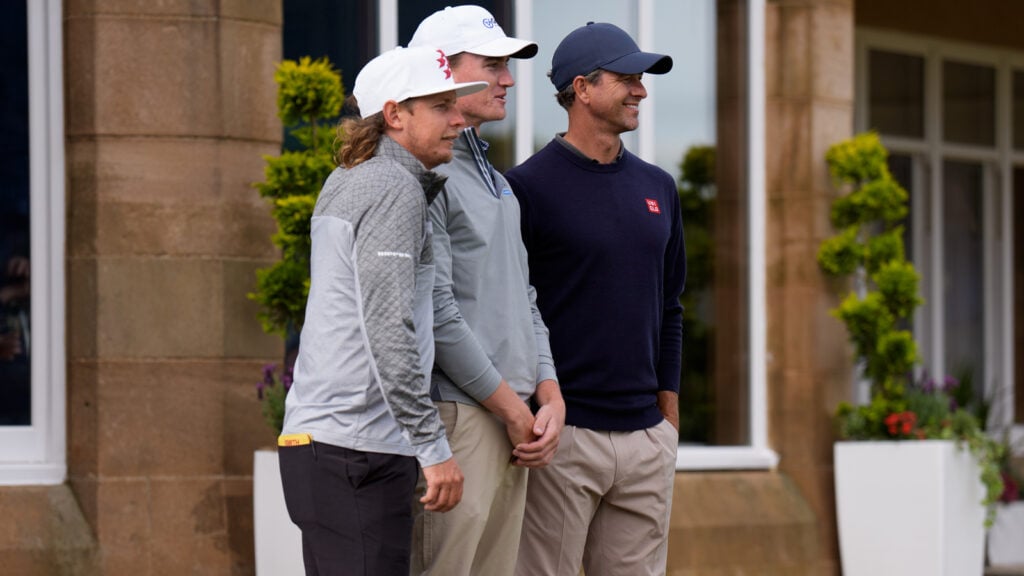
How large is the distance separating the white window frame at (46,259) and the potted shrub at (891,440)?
362 cm

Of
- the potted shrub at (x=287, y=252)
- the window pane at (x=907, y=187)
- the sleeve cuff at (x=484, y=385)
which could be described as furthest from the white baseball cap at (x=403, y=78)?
the window pane at (x=907, y=187)

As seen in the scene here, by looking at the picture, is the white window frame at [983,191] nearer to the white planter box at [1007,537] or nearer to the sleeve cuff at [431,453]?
the white planter box at [1007,537]

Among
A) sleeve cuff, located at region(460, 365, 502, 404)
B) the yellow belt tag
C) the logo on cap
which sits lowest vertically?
the yellow belt tag

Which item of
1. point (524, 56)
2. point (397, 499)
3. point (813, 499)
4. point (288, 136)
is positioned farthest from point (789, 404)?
point (397, 499)

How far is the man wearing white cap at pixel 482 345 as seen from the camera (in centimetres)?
380

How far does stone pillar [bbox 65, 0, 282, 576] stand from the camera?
6.52 metres

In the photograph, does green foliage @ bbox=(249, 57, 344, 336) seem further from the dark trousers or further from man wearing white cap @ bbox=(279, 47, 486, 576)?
the dark trousers

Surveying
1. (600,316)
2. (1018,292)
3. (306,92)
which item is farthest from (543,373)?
(1018,292)

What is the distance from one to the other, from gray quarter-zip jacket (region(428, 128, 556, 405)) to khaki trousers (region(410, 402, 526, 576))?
0.07 meters

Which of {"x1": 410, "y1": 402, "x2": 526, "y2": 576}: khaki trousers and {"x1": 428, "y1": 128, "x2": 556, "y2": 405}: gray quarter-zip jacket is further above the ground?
{"x1": 428, "y1": 128, "x2": 556, "y2": 405}: gray quarter-zip jacket

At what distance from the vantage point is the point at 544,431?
3.98 metres

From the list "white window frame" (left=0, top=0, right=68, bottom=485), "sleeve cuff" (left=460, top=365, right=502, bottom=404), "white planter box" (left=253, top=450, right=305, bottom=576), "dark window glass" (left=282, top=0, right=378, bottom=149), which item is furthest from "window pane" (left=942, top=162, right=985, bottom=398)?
"sleeve cuff" (left=460, top=365, right=502, bottom=404)

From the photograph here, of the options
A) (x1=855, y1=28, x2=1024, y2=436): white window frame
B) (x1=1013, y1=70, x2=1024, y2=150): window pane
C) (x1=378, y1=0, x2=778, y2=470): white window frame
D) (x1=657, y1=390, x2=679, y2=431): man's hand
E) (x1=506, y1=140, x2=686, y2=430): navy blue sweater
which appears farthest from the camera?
(x1=1013, y1=70, x2=1024, y2=150): window pane

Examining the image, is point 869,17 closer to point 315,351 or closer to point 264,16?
point 264,16
